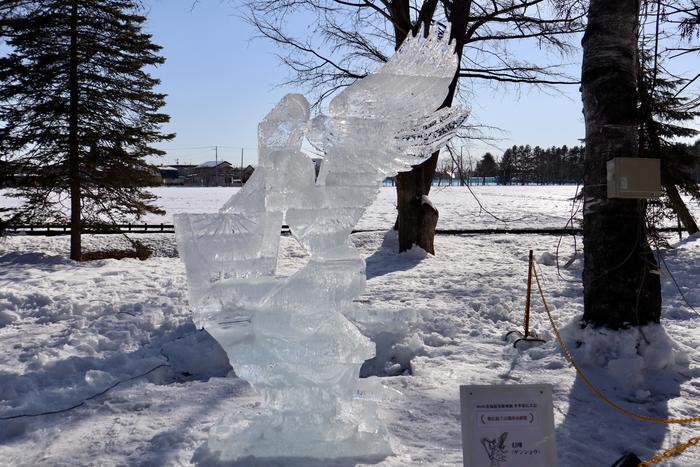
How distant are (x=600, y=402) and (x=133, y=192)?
11.3 m

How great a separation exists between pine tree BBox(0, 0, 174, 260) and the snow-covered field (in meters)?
2.87

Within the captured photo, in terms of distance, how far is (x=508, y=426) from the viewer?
2.77 meters

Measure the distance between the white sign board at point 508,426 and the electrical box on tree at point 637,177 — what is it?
114 inches

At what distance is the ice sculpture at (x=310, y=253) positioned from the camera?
3475 millimetres

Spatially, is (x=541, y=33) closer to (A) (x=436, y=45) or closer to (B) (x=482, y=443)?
(A) (x=436, y=45)

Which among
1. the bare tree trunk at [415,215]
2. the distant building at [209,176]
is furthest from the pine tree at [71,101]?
the distant building at [209,176]

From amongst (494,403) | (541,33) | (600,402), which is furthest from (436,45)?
(541,33)

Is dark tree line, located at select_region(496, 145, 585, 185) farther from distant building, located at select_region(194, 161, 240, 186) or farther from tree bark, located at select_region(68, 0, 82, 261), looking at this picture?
tree bark, located at select_region(68, 0, 82, 261)

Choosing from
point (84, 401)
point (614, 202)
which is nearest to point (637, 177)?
point (614, 202)

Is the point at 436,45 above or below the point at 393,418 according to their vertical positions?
above

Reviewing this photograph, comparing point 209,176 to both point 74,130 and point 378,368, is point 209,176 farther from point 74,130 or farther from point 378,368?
point 378,368

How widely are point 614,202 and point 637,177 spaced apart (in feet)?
1.06

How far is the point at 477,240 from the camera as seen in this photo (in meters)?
14.2

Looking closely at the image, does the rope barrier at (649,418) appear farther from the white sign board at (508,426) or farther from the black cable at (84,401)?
the black cable at (84,401)
